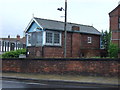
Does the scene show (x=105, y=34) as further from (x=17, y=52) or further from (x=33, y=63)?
(x=33, y=63)

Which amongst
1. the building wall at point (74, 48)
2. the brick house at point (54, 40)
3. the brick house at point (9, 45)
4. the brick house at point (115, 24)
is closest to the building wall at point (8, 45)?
the brick house at point (9, 45)

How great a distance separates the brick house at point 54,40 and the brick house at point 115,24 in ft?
13.8

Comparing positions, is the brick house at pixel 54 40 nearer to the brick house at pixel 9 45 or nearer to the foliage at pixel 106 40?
the foliage at pixel 106 40

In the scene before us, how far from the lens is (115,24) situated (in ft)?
104

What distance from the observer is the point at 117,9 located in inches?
1244

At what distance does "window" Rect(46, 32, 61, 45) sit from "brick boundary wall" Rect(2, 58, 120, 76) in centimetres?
838

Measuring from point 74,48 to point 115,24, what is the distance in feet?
20.8

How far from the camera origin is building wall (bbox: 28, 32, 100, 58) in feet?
98.2

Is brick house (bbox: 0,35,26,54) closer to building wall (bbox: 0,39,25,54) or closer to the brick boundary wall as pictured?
building wall (bbox: 0,39,25,54)

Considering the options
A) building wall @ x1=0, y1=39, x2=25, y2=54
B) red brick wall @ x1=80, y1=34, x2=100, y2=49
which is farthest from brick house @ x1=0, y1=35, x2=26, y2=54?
red brick wall @ x1=80, y1=34, x2=100, y2=49

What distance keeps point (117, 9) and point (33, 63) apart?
1591cm

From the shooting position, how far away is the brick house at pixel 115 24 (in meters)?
30.8

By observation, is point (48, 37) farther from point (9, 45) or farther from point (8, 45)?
point (9, 45)

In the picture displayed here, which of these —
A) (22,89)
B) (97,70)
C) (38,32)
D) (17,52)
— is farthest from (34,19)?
(22,89)
